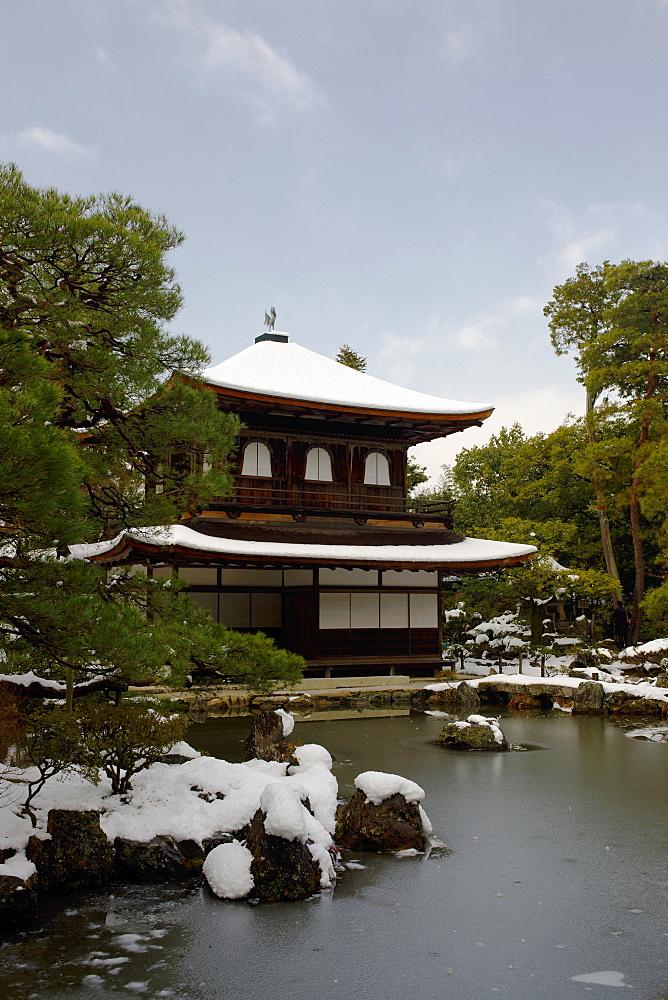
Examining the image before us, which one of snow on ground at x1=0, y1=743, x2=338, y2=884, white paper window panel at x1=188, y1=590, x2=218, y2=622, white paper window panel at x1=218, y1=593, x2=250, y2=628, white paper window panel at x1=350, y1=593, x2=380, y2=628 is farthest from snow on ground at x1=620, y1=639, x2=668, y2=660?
snow on ground at x1=0, y1=743, x2=338, y2=884

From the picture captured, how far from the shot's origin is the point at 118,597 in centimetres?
796

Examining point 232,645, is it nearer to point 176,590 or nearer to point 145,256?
point 176,590

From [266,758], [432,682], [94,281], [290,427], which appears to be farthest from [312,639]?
[94,281]

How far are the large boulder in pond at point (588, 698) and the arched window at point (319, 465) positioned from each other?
8.03 meters

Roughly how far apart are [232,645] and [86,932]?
110 inches

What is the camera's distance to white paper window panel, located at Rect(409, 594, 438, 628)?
66.1ft

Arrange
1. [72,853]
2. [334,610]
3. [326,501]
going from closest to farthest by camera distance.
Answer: [72,853] < [334,610] < [326,501]

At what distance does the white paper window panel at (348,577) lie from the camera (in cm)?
1934

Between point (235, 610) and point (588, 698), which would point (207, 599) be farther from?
point (588, 698)

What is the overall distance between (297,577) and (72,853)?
13916 millimetres

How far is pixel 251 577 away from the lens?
20.3m

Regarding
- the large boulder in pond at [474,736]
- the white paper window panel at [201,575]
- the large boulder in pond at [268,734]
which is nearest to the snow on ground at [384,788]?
the large boulder in pond at [268,734]

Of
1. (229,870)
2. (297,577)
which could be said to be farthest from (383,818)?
(297,577)

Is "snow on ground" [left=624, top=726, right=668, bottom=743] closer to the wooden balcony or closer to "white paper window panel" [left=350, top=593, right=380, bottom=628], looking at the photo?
"white paper window panel" [left=350, top=593, right=380, bottom=628]
